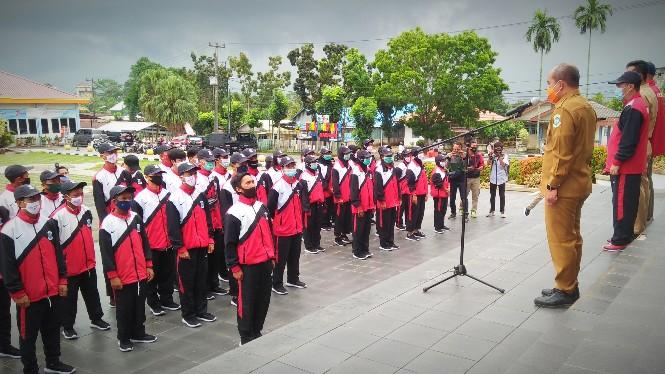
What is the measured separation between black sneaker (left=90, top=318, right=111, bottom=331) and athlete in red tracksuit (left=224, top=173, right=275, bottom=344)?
1875mm

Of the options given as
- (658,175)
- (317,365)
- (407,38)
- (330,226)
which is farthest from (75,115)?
(317,365)

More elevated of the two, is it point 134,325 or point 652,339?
point 652,339

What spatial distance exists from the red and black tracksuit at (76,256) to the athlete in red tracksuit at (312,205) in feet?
14.2

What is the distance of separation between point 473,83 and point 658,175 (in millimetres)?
14721

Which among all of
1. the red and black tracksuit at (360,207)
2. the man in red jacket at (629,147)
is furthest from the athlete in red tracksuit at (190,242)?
the man in red jacket at (629,147)

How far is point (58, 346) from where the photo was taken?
502 centimetres

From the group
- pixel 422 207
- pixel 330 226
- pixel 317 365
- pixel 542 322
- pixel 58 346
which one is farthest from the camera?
pixel 330 226

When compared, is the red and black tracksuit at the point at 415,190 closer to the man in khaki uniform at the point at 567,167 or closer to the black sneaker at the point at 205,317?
the black sneaker at the point at 205,317

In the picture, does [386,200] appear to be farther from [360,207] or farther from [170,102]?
[170,102]

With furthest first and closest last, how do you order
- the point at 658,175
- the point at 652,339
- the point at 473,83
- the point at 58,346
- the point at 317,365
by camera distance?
the point at 473,83
the point at 658,175
the point at 58,346
the point at 317,365
the point at 652,339

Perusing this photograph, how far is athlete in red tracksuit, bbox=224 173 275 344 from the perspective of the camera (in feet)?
17.1

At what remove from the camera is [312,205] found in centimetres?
997

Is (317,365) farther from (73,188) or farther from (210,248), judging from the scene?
(73,188)

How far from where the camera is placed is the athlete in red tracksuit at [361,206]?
30.2 feet
